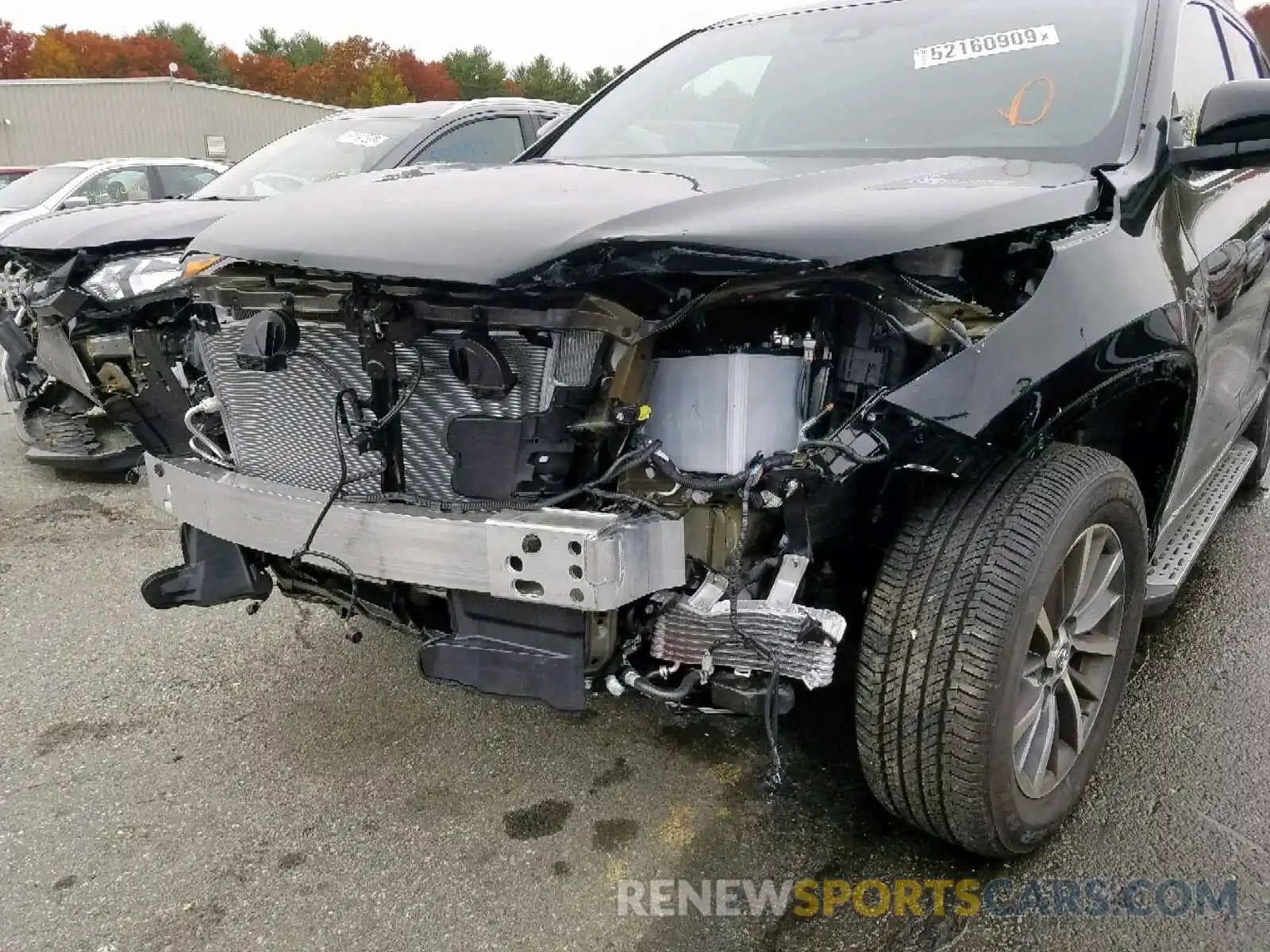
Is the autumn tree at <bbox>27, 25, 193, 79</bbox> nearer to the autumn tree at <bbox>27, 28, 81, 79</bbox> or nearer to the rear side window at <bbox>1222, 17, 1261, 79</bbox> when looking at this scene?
the autumn tree at <bbox>27, 28, 81, 79</bbox>

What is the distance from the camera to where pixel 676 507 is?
1.88m

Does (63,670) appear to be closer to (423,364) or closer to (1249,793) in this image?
(423,364)

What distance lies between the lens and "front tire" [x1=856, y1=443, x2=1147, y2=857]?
185 cm

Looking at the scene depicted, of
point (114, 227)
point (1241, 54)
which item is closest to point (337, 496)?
point (114, 227)

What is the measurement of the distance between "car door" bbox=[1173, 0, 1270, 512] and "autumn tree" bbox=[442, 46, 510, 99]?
7287 cm

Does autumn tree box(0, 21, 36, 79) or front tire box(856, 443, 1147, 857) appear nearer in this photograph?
front tire box(856, 443, 1147, 857)

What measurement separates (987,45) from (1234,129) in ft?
2.44

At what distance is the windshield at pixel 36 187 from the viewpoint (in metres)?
10.9

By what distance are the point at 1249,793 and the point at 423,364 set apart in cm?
225

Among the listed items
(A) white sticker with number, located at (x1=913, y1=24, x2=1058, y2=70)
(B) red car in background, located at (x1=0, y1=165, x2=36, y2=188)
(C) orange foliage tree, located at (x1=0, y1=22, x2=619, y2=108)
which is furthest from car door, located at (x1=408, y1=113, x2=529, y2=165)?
(C) orange foliage tree, located at (x1=0, y1=22, x2=619, y2=108)

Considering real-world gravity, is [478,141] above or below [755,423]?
above

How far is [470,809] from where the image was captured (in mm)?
2395

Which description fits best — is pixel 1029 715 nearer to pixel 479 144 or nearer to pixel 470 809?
pixel 470 809

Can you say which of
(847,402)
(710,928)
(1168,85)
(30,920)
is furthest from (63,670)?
(1168,85)
